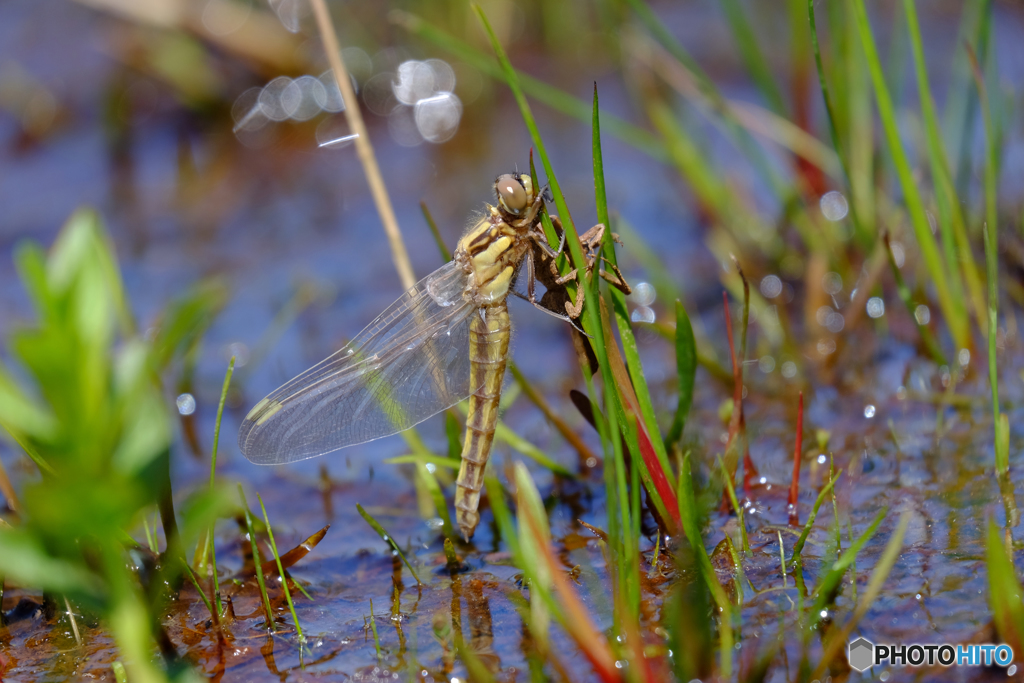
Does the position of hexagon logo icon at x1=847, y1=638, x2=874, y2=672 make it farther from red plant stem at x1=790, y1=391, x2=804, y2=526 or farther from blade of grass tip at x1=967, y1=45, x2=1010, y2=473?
blade of grass tip at x1=967, y1=45, x2=1010, y2=473

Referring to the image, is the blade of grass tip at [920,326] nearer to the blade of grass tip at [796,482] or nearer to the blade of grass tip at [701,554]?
the blade of grass tip at [796,482]

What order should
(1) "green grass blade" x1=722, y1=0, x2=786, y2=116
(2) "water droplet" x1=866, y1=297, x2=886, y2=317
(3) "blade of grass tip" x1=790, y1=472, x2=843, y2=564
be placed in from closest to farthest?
(3) "blade of grass tip" x1=790, y1=472, x2=843, y2=564 < (2) "water droplet" x1=866, y1=297, x2=886, y2=317 < (1) "green grass blade" x1=722, y1=0, x2=786, y2=116

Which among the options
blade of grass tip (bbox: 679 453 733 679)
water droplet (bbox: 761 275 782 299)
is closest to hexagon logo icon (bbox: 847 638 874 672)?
blade of grass tip (bbox: 679 453 733 679)

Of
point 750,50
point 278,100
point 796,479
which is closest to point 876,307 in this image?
point 750,50

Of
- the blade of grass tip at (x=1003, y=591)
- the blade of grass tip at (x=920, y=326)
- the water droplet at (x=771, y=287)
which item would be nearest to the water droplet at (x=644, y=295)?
the water droplet at (x=771, y=287)

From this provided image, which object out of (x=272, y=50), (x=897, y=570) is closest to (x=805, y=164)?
(x=897, y=570)

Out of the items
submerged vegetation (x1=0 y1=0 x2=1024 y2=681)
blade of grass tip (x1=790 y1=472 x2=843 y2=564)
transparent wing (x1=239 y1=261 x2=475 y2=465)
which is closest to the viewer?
submerged vegetation (x1=0 y1=0 x2=1024 y2=681)
